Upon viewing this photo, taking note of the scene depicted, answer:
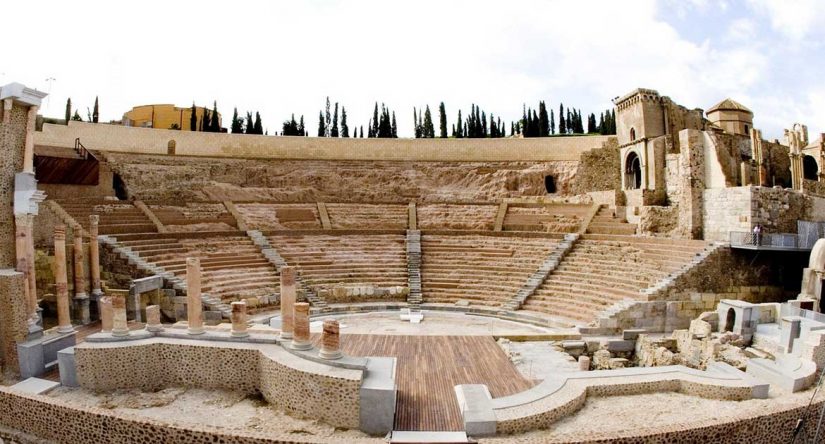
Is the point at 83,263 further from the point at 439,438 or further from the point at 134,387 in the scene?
the point at 439,438

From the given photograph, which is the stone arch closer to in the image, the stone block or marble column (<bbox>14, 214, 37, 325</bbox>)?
the stone block

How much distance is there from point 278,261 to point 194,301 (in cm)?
942

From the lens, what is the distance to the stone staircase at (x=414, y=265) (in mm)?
21119

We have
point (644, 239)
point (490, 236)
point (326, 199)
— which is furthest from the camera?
point (326, 199)

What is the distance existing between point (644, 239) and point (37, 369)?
21.3 metres

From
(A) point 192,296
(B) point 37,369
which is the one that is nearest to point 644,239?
(A) point 192,296

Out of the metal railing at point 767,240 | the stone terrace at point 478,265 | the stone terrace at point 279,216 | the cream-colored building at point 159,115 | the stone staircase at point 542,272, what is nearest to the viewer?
the metal railing at point 767,240

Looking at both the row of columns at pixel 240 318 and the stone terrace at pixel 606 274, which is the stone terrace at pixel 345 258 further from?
the row of columns at pixel 240 318

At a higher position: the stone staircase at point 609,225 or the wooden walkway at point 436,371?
the stone staircase at point 609,225

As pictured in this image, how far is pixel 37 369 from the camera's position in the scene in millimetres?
12164

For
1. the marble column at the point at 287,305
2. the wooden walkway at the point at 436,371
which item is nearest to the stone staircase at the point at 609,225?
the wooden walkway at the point at 436,371

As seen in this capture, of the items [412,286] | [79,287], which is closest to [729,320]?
[412,286]

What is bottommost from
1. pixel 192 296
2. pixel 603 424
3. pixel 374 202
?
pixel 603 424

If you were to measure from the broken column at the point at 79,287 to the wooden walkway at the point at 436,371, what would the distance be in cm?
884
